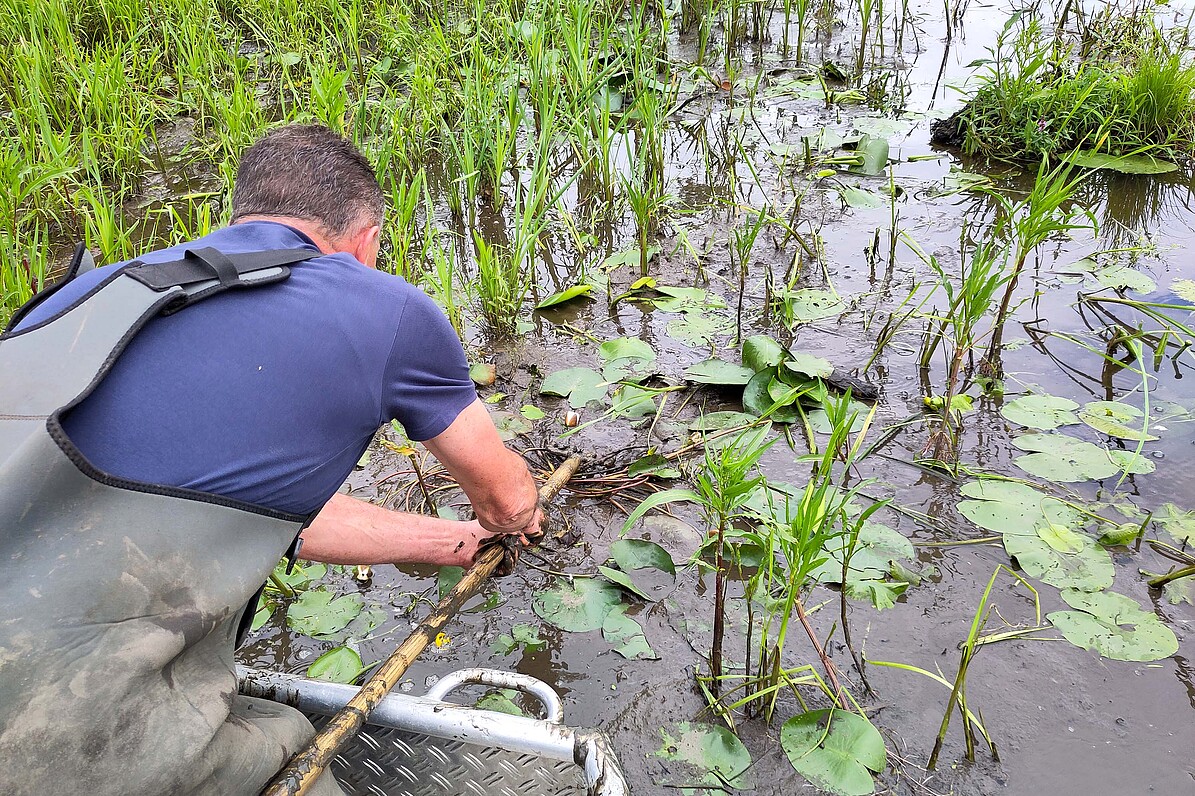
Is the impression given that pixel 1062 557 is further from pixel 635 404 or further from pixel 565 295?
pixel 565 295

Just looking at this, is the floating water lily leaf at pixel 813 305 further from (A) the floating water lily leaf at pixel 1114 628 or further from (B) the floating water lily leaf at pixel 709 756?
(B) the floating water lily leaf at pixel 709 756

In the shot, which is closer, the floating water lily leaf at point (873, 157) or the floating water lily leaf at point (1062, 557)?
the floating water lily leaf at point (1062, 557)

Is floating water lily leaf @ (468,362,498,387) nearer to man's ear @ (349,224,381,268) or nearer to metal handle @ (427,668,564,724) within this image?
man's ear @ (349,224,381,268)

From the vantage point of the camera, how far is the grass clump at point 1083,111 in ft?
12.9

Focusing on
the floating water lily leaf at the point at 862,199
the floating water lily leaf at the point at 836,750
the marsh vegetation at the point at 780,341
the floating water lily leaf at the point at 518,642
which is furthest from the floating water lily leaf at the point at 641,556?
the floating water lily leaf at the point at 862,199

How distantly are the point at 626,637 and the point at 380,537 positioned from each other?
24.7 inches

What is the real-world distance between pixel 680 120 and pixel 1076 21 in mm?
2432

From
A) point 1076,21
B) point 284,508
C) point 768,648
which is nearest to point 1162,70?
point 1076,21

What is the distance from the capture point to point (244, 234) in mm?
1703

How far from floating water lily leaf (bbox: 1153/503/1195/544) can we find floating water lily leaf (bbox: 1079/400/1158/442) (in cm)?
27

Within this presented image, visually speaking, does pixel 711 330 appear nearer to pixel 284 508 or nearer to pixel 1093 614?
pixel 1093 614

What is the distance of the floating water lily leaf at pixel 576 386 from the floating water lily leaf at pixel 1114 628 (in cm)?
145

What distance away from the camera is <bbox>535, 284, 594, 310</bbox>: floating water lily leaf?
3.47 metres

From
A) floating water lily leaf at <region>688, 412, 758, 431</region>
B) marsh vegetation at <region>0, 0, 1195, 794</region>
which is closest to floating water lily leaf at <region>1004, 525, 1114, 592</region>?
marsh vegetation at <region>0, 0, 1195, 794</region>
